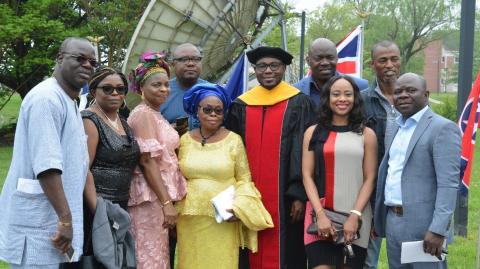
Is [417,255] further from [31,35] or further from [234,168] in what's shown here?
[31,35]

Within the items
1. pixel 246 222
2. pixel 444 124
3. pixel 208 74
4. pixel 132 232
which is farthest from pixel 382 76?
pixel 208 74

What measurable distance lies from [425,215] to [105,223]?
6.64ft

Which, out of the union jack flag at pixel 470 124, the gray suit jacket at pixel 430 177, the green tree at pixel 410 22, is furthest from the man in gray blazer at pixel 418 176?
the green tree at pixel 410 22

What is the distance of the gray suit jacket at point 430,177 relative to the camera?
12.9 ft

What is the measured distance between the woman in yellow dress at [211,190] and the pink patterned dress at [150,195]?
14 cm

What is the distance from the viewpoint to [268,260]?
4.96 m

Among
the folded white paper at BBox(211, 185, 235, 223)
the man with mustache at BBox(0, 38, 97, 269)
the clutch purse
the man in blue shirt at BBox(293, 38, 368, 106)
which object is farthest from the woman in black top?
the man in blue shirt at BBox(293, 38, 368, 106)

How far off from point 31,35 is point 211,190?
54.8 feet

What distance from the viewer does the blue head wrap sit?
484 centimetres

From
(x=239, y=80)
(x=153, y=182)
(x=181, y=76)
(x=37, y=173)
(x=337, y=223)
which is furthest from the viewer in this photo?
(x=239, y=80)

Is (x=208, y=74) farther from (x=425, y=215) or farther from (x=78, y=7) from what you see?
(x=78, y=7)

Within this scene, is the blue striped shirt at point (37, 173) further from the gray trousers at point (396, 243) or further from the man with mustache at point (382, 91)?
the man with mustache at point (382, 91)

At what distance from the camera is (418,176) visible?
4.04 m

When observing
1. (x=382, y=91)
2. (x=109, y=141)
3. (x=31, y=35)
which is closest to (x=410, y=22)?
(x=31, y=35)
